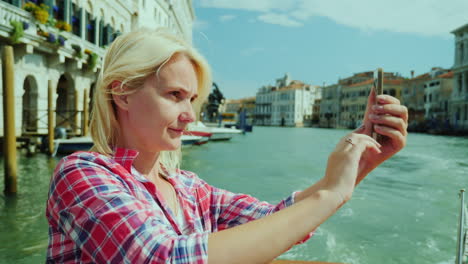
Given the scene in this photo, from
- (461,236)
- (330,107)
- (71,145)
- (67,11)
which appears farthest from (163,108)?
(330,107)

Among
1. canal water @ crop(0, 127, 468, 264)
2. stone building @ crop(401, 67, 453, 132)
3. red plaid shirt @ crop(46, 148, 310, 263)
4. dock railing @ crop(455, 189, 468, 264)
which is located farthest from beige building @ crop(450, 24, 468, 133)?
red plaid shirt @ crop(46, 148, 310, 263)

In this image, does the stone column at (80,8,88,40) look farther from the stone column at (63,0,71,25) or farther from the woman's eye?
the woman's eye

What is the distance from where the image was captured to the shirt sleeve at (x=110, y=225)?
0.60 m

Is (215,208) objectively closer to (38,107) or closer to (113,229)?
(113,229)

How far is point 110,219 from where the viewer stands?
0.62 meters

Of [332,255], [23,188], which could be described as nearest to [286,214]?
[332,255]

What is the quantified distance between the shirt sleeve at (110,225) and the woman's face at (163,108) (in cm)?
17

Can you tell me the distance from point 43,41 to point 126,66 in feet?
32.5

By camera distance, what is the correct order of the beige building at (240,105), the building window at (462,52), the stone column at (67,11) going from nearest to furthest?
the stone column at (67,11) → the building window at (462,52) → the beige building at (240,105)

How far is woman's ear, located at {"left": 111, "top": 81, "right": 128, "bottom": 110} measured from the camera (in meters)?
0.83

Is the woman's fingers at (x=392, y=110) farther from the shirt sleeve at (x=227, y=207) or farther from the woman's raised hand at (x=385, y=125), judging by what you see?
the shirt sleeve at (x=227, y=207)

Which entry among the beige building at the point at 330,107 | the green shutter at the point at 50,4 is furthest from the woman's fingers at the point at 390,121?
the beige building at the point at 330,107

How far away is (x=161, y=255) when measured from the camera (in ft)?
1.96

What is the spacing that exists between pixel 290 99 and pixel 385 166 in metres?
63.4
